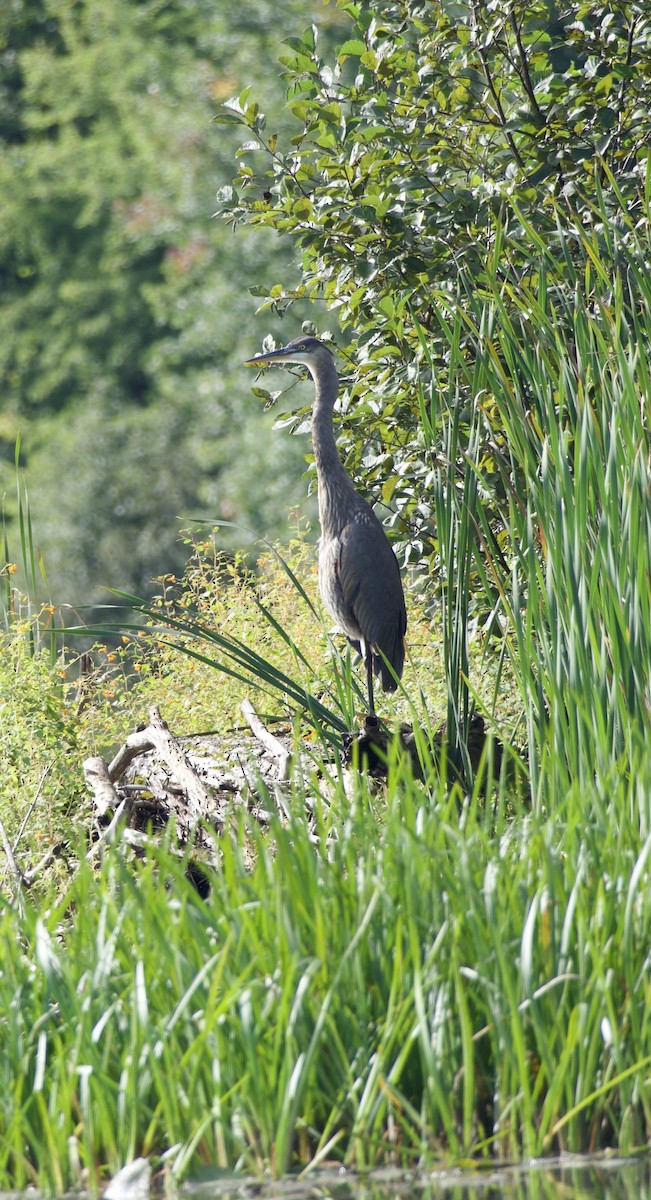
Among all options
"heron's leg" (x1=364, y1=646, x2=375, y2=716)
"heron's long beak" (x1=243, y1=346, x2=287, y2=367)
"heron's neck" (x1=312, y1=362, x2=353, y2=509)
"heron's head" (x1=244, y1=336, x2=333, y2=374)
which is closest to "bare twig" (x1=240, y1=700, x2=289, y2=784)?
"heron's leg" (x1=364, y1=646, x2=375, y2=716)

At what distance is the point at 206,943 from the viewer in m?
2.52

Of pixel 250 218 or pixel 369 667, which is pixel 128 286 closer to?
pixel 250 218

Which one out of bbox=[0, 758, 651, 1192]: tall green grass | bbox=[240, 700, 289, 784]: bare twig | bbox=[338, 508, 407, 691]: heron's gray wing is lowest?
bbox=[0, 758, 651, 1192]: tall green grass

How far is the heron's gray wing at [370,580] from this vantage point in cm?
546

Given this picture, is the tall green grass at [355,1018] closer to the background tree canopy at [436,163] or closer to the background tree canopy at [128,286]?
the background tree canopy at [436,163]

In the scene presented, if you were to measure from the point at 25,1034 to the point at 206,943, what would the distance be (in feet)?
1.30

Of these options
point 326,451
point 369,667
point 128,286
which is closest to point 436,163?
point 326,451

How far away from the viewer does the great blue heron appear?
5.43m

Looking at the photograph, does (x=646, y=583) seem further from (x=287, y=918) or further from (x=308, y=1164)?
(x=308, y=1164)

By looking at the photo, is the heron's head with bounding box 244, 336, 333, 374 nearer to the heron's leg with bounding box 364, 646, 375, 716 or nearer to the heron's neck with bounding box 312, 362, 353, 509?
the heron's neck with bounding box 312, 362, 353, 509

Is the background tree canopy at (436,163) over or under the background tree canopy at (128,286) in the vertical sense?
under

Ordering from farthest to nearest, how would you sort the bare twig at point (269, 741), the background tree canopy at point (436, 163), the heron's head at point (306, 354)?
the heron's head at point (306, 354) < the background tree canopy at point (436, 163) < the bare twig at point (269, 741)

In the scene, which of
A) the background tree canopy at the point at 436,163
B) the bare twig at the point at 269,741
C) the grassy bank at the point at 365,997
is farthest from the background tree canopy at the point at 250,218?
the grassy bank at the point at 365,997

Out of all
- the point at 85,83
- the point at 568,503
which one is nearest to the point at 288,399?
the point at 85,83
